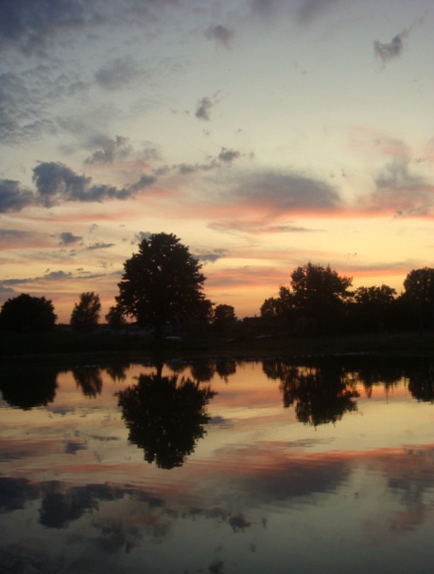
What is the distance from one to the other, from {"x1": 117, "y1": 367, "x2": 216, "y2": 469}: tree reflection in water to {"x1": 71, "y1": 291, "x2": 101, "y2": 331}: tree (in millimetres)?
133121

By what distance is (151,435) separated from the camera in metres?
14.3

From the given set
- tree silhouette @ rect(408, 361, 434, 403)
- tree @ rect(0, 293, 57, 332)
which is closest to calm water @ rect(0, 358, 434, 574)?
tree silhouette @ rect(408, 361, 434, 403)

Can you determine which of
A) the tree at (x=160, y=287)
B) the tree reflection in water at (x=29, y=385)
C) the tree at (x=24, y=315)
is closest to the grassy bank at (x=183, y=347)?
the tree at (x=160, y=287)

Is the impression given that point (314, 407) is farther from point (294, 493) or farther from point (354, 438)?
point (294, 493)

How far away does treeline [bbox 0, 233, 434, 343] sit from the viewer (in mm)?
73625

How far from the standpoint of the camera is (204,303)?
2963 inches

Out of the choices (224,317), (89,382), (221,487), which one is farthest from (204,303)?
(224,317)

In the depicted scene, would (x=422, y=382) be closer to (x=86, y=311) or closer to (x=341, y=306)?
(x=341, y=306)

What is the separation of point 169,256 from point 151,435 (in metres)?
61.3

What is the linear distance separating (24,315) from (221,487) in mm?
83702

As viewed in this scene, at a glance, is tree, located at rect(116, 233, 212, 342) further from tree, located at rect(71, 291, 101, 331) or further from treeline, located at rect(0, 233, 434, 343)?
tree, located at rect(71, 291, 101, 331)

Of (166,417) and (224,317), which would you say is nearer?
(166,417)

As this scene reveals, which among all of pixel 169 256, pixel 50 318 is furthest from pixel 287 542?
pixel 50 318

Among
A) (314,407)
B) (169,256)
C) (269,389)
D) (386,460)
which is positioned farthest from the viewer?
(169,256)
